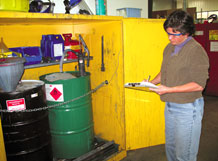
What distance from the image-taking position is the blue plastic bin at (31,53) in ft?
6.97

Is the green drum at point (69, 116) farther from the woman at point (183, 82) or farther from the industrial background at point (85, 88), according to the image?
the woman at point (183, 82)

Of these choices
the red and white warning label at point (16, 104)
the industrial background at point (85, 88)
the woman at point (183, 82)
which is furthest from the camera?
the industrial background at point (85, 88)

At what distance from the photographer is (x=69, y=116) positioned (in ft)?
7.45

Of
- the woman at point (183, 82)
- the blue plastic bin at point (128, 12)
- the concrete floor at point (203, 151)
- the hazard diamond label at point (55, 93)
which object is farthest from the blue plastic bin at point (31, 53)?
the concrete floor at point (203, 151)

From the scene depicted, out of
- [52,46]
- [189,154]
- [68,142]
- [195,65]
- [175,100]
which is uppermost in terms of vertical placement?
[52,46]

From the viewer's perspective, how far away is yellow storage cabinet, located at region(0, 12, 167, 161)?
7.60 ft

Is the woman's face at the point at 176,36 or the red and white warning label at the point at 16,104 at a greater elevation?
the woman's face at the point at 176,36

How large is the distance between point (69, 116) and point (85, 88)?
34 cm

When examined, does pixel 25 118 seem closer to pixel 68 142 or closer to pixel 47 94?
pixel 47 94

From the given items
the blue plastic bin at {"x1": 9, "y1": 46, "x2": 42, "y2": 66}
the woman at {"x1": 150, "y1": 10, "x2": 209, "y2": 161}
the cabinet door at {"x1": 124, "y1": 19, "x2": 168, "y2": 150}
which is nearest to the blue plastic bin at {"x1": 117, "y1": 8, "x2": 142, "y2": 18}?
the cabinet door at {"x1": 124, "y1": 19, "x2": 168, "y2": 150}

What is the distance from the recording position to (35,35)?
97.5 inches

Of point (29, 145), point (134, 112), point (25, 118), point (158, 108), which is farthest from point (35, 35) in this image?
point (158, 108)

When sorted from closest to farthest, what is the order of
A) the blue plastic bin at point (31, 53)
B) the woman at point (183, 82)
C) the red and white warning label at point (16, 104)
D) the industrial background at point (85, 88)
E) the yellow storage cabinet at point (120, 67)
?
the woman at point (183, 82) → the red and white warning label at point (16, 104) → the industrial background at point (85, 88) → the blue plastic bin at point (31, 53) → the yellow storage cabinet at point (120, 67)

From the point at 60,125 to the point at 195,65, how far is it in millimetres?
1487
